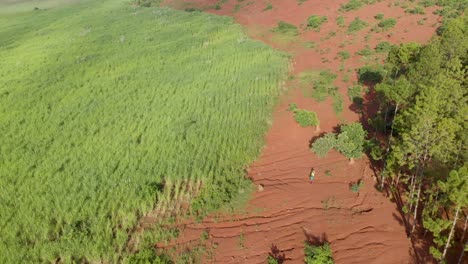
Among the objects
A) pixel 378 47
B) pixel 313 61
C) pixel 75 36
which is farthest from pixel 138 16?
pixel 378 47

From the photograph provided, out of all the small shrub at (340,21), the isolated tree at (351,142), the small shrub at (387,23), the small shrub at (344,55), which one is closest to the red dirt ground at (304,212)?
the isolated tree at (351,142)

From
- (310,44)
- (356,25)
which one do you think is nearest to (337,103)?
(310,44)

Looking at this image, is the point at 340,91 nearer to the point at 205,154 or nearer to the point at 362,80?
the point at 362,80

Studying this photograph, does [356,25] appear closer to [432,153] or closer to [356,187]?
[356,187]

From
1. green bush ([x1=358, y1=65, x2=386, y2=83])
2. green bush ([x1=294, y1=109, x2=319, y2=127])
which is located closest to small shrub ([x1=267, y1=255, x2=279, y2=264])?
green bush ([x1=294, y1=109, x2=319, y2=127])

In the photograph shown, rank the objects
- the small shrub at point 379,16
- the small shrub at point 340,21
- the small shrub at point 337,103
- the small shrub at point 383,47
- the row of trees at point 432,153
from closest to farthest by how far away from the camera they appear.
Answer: the row of trees at point 432,153 → the small shrub at point 337,103 → the small shrub at point 383,47 → the small shrub at point 379,16 → the small shrub at point 340,21

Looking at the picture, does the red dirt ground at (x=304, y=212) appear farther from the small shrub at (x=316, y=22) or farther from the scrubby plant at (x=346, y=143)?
the small shrub at (x=316, y=22)

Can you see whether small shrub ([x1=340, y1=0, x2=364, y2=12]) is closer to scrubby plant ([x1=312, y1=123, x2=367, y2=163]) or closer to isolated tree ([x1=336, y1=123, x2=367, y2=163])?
scrubby plant ([x1=312, y1=123, x2=367, y2=163])
